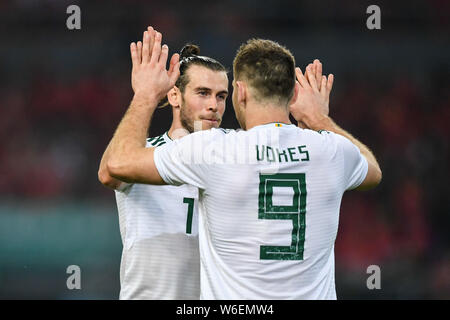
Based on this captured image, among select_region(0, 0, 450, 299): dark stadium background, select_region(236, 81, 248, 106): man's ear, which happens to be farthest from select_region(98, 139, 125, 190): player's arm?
select_region(0, 0, 450, 299): dark stadium background

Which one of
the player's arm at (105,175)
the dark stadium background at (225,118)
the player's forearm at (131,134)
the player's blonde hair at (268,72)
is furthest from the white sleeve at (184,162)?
the dark stadium background at (225,118)

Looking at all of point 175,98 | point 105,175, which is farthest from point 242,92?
point 175,98

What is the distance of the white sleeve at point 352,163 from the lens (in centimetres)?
285

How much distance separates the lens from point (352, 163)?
114 inches

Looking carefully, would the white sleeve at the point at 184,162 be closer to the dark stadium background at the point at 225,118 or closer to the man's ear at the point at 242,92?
the man's ear at the point at 242,92

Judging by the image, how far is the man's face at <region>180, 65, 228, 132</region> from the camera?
13.7 ft

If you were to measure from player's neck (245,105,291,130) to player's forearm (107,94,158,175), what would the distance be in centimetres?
48

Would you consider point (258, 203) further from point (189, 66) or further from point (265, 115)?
point (189, 66)

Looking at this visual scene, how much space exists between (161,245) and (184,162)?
1.12 metres

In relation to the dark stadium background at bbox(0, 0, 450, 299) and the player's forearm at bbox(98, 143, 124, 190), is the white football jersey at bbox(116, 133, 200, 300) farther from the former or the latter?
the dark stadium background at bbox(0, 0, 450, 299)

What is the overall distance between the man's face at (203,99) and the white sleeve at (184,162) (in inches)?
57.2
